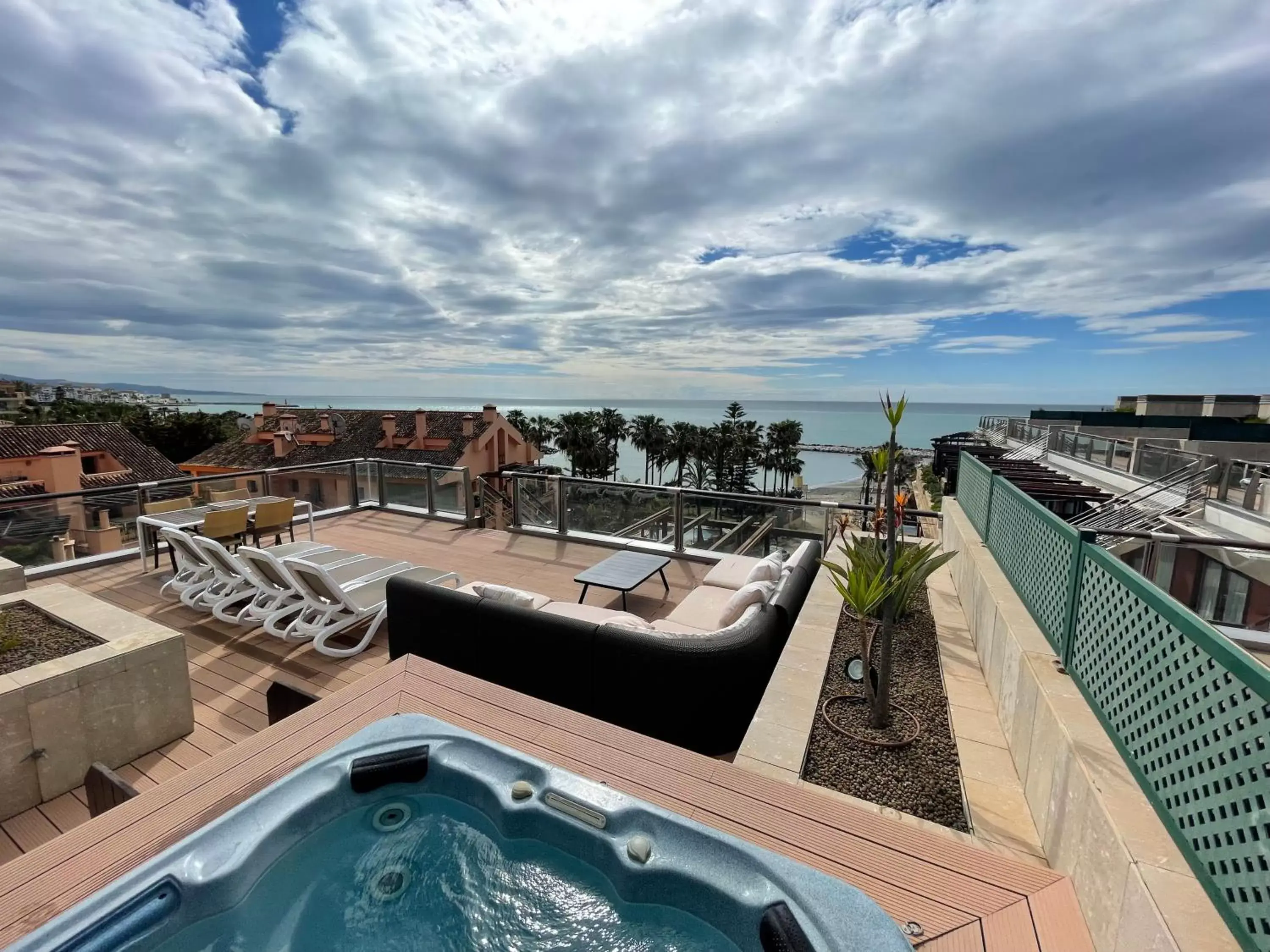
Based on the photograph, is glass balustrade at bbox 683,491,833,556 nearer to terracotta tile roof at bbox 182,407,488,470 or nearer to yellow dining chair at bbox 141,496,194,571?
yellow dining chair at bbox 141,496,194,571

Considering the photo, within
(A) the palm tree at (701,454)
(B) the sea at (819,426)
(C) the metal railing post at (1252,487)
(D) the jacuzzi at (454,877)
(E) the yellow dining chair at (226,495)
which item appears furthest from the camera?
(B) the sea at (819,426)

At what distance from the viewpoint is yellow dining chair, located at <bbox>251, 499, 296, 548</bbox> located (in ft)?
19.2

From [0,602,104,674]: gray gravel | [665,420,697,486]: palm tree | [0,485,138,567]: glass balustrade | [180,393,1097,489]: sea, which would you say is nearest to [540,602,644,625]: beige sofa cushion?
[0,602,104,674]: gray gravel

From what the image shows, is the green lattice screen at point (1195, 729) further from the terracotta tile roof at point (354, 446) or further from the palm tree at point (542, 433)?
the palm tree at point (542, 433)

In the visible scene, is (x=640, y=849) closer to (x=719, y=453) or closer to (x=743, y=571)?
(x=743, y=571)

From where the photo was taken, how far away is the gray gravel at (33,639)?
2873mm

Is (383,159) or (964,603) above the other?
(383,159)

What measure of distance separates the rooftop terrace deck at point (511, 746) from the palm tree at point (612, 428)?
4117 centimetres

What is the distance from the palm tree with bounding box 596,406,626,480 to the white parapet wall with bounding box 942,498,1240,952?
139 feet

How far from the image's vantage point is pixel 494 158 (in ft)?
25.3

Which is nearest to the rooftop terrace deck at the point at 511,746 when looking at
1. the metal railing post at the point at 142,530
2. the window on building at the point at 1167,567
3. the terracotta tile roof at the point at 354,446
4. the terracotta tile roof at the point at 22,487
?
the metal railing post at the point at 142,530

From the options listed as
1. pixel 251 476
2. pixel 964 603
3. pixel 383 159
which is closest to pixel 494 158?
pixel 383 159

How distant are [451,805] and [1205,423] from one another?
943 inches

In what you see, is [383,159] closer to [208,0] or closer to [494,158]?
[494,158]
